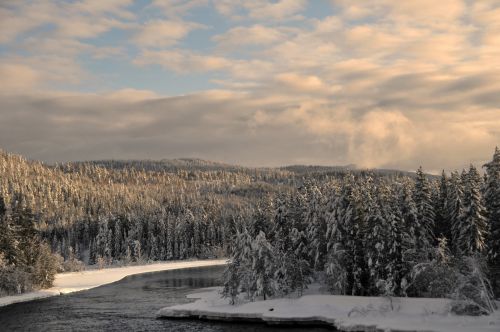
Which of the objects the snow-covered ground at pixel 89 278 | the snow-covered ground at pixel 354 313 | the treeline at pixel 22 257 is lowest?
the snow-covered ground at pixel 89 278

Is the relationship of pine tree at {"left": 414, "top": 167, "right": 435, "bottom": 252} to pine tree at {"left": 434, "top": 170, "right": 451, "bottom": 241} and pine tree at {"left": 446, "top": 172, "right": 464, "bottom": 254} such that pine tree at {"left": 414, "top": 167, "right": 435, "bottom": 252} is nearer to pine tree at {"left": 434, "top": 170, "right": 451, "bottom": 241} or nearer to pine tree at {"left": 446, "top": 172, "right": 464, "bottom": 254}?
pine tree at {"left": 446, "top": 172, "right": 464, "bottom": 254}

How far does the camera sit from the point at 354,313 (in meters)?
62.7

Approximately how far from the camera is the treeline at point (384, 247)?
6336 centimetres

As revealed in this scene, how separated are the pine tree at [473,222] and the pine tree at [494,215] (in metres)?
1.06

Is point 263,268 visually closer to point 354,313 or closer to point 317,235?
point 317,235

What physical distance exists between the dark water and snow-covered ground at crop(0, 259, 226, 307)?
11.5ft

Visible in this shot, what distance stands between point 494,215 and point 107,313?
54162 mm

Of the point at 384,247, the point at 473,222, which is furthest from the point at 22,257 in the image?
the point at 473,222

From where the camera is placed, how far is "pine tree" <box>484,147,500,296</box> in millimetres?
63781

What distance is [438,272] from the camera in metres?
62.8

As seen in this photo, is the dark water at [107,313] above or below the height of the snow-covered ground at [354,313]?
below

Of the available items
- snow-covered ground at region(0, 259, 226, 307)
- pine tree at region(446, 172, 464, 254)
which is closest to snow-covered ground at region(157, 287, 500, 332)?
pine tree at region(446, 172, 464, 254)

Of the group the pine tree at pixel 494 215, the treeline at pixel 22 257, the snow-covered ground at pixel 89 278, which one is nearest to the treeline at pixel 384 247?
the pine tree at pixel 494 215

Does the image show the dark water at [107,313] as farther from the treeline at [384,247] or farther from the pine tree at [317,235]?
the pine tree at [317,235]
